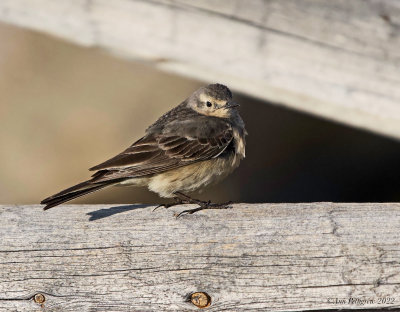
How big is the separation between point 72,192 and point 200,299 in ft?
4.59

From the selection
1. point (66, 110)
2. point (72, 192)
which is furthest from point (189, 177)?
point (66, 110)

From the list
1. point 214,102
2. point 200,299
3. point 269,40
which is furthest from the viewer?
point 214,102

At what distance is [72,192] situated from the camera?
408 centimetres

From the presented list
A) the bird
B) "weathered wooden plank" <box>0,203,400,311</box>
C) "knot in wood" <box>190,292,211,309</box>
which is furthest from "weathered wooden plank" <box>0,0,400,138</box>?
the bird

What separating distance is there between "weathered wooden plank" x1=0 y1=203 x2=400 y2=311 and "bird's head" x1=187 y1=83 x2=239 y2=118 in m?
3.16

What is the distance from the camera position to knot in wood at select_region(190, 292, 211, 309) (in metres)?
2.98

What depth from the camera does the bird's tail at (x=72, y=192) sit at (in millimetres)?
3549

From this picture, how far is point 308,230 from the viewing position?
10.3 ft

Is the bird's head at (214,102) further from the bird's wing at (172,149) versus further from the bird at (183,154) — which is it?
the bird's wing at (172,149)

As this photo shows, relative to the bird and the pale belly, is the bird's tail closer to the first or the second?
the bird

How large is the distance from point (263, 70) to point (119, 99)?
3.99 metres

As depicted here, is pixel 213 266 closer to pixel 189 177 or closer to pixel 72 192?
pixel 72 192

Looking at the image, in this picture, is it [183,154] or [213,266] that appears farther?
[183,154]

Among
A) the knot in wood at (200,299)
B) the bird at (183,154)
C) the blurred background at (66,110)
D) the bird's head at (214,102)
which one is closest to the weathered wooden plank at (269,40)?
the knot in wood at (200,299)
